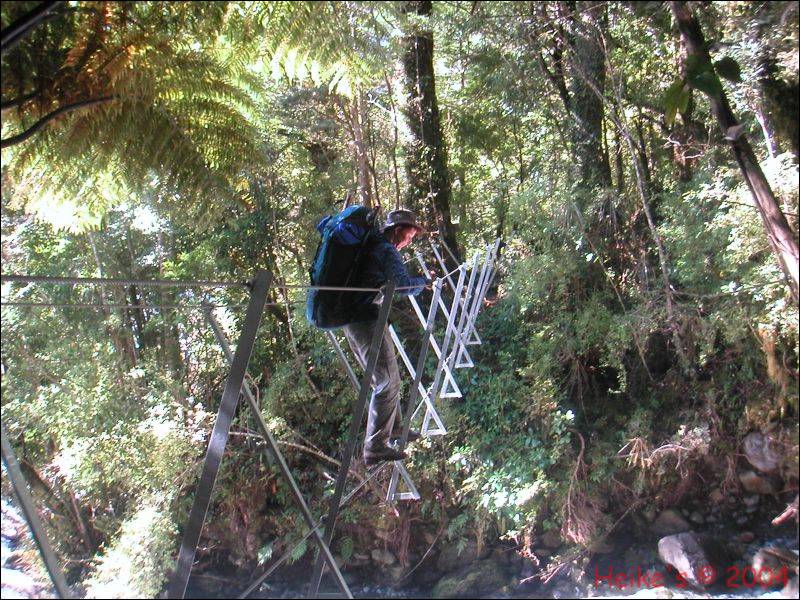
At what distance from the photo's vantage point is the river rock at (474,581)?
5.43 meters

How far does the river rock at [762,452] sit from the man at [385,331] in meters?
2.73

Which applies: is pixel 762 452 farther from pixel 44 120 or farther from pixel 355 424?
pixel 44 120

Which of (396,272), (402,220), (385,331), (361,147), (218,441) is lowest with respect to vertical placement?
(218,441)

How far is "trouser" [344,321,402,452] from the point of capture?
309 cm

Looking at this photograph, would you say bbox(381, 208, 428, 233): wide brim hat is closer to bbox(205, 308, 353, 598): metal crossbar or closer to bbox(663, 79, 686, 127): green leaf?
bbox(663, 79, 686, 127): green leaf

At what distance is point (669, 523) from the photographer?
16.9 feet

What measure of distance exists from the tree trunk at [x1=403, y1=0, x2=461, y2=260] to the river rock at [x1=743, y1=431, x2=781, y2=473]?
285cm

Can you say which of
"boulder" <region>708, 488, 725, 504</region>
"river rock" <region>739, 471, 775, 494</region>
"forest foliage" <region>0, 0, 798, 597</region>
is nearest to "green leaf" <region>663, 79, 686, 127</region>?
"forest foliage" <region>0, 0, 798, 597</region>

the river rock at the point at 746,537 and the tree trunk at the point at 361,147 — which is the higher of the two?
the tree trunk at the point at 361,147

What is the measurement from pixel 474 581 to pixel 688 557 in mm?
1622

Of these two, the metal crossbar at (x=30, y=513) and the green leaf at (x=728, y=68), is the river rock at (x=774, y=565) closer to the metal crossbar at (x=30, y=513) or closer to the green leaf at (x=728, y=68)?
the green leaf at (x=728, y=68)

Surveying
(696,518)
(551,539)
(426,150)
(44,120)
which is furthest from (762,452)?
(44,120)

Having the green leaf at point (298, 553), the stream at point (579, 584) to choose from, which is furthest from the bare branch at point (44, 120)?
the green leaf at point (298, 553)

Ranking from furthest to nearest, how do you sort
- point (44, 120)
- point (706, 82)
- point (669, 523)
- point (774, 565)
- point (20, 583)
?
1. point (669, 523)
2. point (774, 565)
3. point (706, 82)
4. point (44, 120)
5. point (20, 583)
